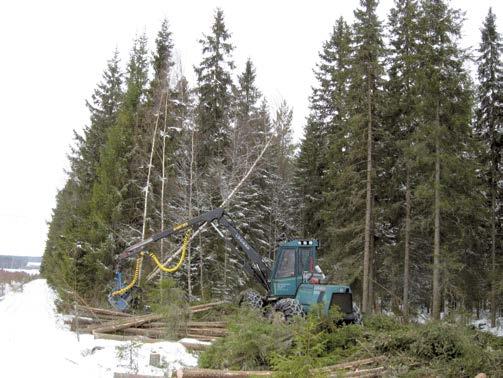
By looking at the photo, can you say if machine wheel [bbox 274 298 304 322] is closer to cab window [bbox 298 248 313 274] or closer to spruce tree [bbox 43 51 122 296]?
cab window [bbox 298 248 313 274]

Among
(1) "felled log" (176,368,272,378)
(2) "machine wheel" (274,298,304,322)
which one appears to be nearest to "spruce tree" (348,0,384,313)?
(2) "machine wheel" (274,298,304,322)

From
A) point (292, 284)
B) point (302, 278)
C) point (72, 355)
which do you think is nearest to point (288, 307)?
point (292, 284)

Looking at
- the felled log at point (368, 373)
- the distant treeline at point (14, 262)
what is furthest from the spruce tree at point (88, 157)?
the distant treeline at point (14, 262)

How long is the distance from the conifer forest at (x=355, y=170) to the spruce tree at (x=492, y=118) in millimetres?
65

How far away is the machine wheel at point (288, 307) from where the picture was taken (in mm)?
12930

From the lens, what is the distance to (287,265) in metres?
14.6

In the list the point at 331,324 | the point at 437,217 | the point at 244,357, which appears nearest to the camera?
the point at 244,357

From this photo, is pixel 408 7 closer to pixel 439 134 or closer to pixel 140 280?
pixel 439 134

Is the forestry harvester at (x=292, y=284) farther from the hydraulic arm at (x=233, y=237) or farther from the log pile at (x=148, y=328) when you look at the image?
the log pile at (x=148, y=328)

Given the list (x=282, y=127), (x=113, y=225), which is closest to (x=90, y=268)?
(x=113, y=225)

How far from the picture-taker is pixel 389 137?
22.0m

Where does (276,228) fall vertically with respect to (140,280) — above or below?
Answer: above

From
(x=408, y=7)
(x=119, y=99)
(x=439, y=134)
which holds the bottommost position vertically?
(x=439, y=134)

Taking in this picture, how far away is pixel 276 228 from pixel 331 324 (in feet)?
60.6
